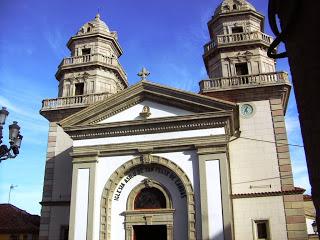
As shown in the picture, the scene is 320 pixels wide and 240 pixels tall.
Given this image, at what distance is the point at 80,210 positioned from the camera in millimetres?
17656

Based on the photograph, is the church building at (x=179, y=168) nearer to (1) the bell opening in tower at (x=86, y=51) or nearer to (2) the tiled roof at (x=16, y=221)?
(2) the tiled roof at (x=16, y=221)

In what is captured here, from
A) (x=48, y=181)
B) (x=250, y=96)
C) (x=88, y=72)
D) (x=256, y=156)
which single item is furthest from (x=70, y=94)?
(x=256, y=156)

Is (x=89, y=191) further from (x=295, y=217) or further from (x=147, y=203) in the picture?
(x=295, y=217)

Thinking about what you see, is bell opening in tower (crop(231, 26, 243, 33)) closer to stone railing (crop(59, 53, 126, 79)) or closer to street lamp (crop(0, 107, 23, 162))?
stone railing (crop(59, 53, 126, 79))

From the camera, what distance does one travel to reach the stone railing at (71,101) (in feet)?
79.5

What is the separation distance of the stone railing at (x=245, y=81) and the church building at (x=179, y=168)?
2.2 inches

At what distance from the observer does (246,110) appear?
21.5m

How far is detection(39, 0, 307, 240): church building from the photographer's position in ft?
56.0

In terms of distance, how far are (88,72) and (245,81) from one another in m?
10.4

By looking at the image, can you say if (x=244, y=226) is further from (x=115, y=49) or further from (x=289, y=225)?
(x=115, y=49)

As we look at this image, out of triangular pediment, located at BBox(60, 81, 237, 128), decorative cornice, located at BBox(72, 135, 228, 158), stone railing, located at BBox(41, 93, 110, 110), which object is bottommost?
decorative cornice, located at BBox(72, 135, 228, 158)

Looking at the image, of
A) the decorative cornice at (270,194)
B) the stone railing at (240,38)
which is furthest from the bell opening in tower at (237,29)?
the decorative cornice at (270,194)

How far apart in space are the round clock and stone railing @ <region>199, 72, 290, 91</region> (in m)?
1.20

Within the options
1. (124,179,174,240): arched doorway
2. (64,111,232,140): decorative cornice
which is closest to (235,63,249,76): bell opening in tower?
(64,111,232,140): decorative cornice
